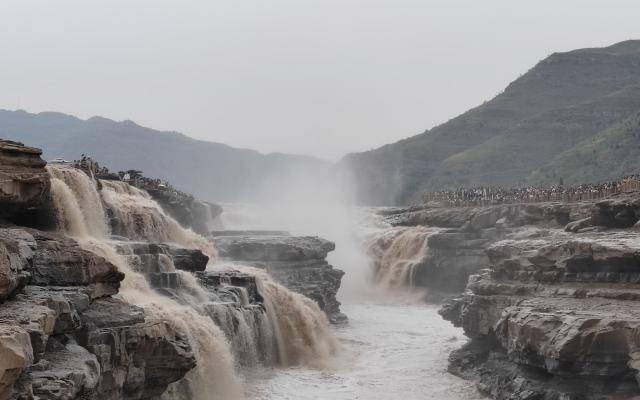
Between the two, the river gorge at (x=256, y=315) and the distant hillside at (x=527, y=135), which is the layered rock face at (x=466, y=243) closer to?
the river gorge at (x=256, y=315)

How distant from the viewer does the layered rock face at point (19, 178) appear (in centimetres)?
1923

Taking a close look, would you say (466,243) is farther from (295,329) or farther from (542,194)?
(295,329)

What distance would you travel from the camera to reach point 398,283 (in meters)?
50.8

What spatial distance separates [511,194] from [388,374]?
3237 centimetres

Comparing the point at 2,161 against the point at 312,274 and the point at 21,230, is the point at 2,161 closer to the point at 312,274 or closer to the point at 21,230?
the point at 21,230

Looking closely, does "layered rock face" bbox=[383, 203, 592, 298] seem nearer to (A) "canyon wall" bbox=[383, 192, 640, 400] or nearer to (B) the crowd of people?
(B) the crowd of people

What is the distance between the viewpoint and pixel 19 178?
19.4m

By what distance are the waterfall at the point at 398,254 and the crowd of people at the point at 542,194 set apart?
19.5 ft

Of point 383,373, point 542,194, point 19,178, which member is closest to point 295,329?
point 383,373

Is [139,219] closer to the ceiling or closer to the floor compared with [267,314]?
closer to the ceiling

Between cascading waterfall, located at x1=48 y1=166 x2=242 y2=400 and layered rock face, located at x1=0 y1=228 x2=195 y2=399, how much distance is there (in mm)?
1374

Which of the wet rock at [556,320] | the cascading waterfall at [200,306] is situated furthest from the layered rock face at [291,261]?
the wet rock at [556,320]

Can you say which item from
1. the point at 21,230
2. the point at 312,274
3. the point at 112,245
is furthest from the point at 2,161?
the point at 312,274

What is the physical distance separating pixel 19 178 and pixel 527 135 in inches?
4829
